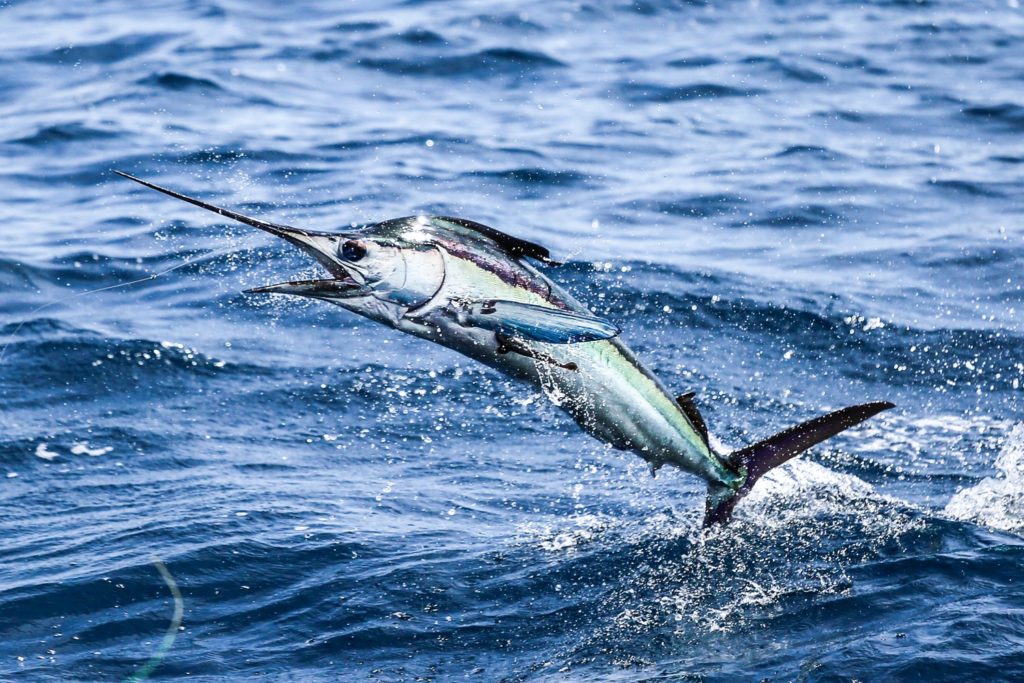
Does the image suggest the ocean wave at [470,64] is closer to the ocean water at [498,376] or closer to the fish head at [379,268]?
the ocean water at [498,376]

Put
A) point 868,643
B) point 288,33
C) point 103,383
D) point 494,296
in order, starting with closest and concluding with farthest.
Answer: point 494,296, point 868,643, point 103,383, point 288,33

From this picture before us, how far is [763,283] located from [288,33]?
8.76 meters

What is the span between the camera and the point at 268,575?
205 inches

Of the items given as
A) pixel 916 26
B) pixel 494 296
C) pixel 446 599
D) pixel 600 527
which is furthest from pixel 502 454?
pixel 916 26

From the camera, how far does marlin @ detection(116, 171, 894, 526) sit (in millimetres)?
3590

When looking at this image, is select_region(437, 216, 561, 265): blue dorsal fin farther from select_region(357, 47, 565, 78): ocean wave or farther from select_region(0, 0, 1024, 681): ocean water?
select_region(357, 47, 565, 78): ocean wave

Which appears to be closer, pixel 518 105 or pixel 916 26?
pixel 518 105

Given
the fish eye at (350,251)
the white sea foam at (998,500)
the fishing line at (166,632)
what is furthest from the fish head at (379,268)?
the white sea foam at (998,500)

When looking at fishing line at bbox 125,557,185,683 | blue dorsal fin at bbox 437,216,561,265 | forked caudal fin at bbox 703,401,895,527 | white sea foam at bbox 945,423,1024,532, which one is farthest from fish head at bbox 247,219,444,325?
white sea foam at bbox 945,423,1024,532

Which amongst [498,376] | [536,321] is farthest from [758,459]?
[498,376]

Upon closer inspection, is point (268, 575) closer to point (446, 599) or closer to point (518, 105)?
point (446, 599)

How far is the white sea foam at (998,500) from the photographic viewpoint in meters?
5.42

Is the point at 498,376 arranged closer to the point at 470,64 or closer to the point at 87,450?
the point at 87,450

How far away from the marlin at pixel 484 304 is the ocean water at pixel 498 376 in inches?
39.0
